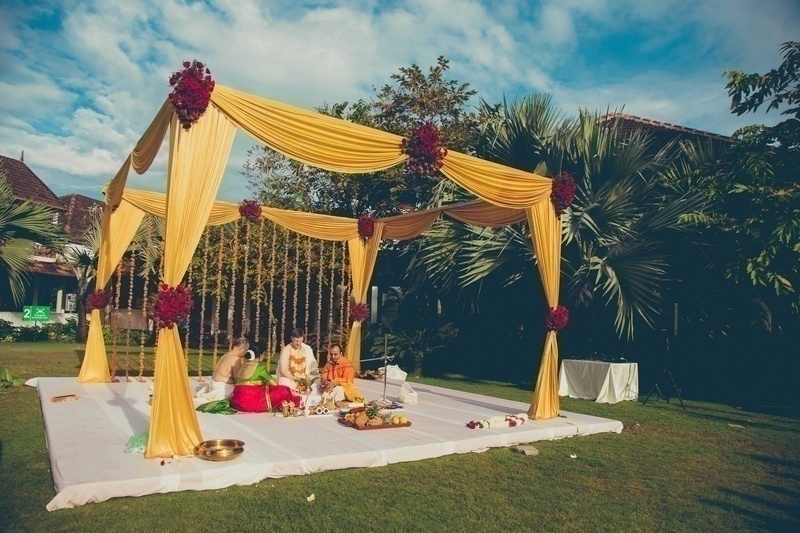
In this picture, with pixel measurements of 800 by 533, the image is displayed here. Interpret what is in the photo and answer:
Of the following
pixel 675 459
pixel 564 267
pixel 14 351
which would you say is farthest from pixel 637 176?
pixel 14 351

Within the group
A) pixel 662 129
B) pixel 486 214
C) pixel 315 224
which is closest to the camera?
pixel 486 214

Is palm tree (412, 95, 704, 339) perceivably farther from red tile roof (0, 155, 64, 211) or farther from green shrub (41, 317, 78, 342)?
red tile roof (0, 155, 64, 211)

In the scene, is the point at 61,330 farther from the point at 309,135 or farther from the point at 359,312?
the point at 309,135

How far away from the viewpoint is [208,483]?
4340 millimetres

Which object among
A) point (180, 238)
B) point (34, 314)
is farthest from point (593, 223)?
point (34, 314)

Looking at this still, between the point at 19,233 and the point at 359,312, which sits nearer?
the point at 359,312

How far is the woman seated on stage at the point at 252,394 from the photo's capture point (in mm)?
7160

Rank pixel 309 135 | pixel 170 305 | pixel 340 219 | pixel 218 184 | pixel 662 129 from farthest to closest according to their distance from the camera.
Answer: pixel 662 129, pixel 340 219, pixel 309 135, pixel 218 184, pixel 170 305

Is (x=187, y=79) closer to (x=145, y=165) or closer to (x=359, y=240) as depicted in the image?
(x=145, y=165)


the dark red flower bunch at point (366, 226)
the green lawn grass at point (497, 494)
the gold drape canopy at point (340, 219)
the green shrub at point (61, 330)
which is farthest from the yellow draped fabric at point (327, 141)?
the green shrub at point (61, 330)

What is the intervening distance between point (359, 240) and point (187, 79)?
5.86 metres

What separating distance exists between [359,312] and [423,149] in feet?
16.8

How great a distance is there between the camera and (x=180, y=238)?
5016 millimetres

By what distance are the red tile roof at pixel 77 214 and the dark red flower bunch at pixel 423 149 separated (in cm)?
2212
